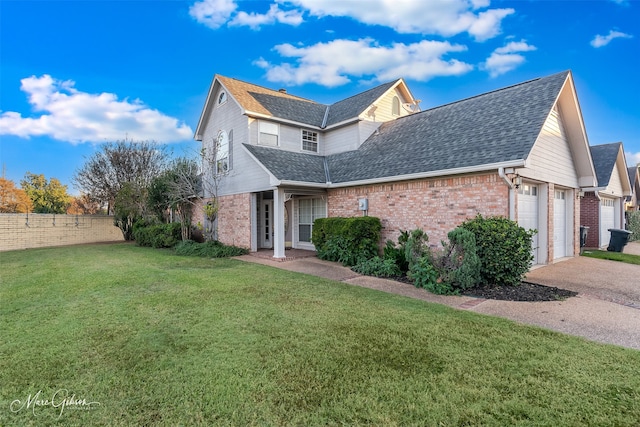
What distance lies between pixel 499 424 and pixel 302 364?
6.45ft

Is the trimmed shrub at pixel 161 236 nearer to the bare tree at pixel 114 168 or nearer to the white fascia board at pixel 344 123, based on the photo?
the bare tree at pixel 114 168

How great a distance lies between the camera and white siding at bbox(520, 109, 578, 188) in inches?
367

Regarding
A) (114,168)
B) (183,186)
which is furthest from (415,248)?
(114,168)

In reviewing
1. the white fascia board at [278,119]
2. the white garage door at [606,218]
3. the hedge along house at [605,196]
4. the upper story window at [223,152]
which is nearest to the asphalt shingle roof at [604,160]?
the hedge along house at [605,196]

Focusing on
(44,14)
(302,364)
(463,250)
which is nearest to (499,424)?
(302,364)

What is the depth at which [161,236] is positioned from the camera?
16.9 meters

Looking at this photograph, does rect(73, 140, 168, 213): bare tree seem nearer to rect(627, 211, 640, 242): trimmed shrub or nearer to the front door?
the front door

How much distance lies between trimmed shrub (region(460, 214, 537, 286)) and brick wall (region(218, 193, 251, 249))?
9.62m

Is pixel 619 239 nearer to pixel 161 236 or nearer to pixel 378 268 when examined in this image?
pixel 378 268

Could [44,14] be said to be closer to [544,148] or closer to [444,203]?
[444,203]

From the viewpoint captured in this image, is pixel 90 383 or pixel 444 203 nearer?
pixel 90 383

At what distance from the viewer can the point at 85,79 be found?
16.5m

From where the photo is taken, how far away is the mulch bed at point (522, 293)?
21.9ft

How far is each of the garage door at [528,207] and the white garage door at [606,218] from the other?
9.31 metres
